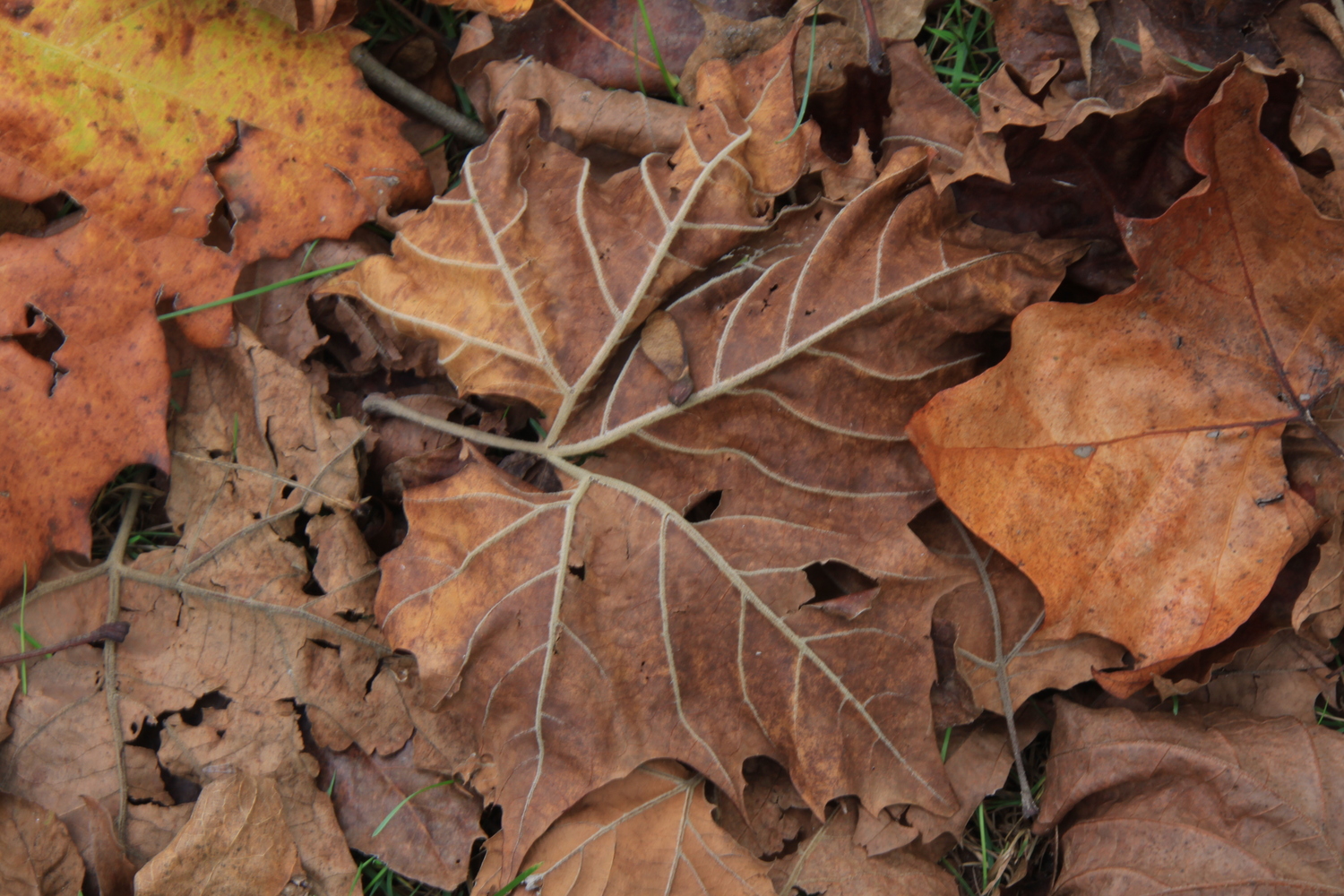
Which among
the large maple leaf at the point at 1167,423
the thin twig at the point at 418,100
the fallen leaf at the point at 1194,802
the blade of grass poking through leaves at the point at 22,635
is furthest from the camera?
the thin twig at the point at 418,100

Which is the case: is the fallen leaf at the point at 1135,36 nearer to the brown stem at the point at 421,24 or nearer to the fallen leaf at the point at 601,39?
the fallen leaf at the point at 601,39

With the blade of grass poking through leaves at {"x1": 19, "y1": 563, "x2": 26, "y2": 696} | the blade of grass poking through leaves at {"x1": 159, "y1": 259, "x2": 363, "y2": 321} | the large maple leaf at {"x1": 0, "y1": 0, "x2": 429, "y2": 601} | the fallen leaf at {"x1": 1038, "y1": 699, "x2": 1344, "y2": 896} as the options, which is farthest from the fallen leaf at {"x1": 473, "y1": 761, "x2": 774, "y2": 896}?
the blade of grass poking through leaves at {"x1": 159, "y1": 259, "x2": 363, "y2": 321}

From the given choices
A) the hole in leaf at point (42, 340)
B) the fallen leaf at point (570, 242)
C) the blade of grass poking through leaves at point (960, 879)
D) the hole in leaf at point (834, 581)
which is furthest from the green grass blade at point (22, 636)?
the blade of grass poking through leaves at point (960, 879)

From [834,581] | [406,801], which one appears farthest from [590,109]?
[406,801]

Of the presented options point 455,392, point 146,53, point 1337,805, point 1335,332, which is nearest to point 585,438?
point 455,392

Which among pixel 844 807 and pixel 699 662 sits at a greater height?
pixel 699 662

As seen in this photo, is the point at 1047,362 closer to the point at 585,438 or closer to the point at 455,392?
the point at 585,438
